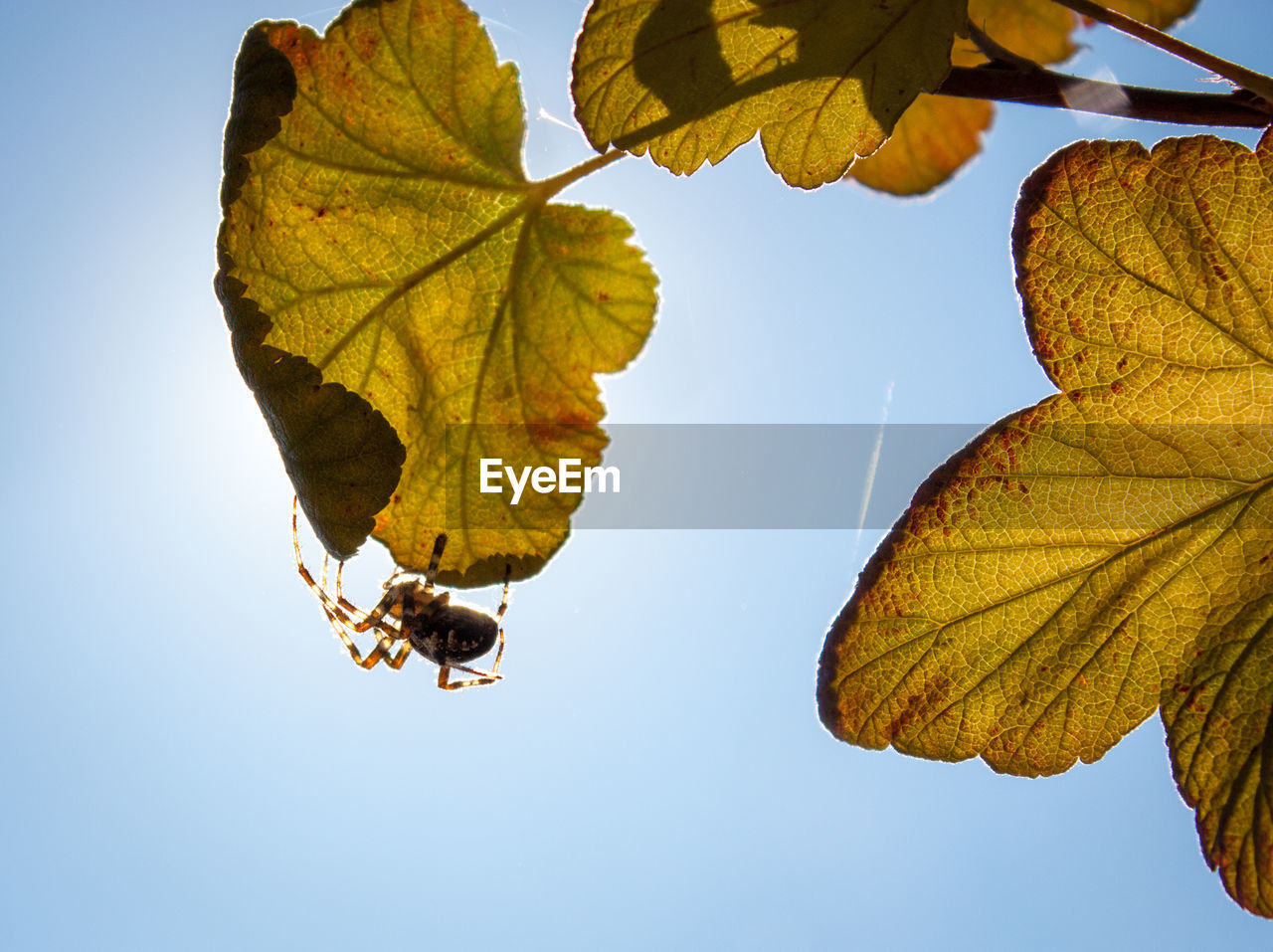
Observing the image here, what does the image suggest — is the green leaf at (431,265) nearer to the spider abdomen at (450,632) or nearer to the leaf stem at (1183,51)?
the leaf stem at (1183,51)

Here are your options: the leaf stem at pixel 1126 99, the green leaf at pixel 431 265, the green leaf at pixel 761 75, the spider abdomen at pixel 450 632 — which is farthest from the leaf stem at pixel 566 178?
the spider abdomen at pixel 450 632

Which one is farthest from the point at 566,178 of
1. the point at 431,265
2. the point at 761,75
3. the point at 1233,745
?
the point at 1233,745

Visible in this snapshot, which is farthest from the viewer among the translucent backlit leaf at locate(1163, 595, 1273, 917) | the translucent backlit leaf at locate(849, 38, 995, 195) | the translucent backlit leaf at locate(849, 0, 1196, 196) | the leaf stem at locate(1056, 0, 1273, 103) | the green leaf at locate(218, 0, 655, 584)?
the translucent backlit leaf at locate(849, 38, 995, 195)

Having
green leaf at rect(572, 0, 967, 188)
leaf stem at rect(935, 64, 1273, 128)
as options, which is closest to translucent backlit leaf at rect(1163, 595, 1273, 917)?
leaf stem at rect(935, 64, 1273, 128)

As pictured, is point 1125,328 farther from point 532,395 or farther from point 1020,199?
point 532,395

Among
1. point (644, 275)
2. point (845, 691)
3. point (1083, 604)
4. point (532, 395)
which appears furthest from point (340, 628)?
point (1083, 604)

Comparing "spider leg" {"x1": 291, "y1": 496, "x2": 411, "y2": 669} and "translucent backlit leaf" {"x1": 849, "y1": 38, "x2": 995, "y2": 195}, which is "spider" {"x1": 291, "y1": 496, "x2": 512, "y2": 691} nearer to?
"spider leg" {"x1": 291, "y1": 496, "x2": 411, "y2": 669}
